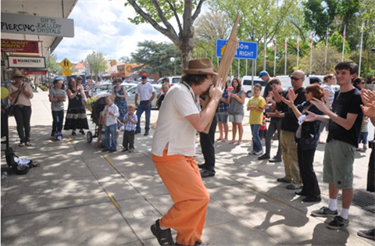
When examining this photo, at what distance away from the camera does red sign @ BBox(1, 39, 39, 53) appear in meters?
12.8

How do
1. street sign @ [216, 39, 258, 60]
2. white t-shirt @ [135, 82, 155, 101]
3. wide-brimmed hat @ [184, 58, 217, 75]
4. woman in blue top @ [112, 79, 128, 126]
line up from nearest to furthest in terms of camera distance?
wide-brimmed hat @ [184, 58, 217, 75] < street sign @ [216, 39, 258, 60] < woman in blue top @ [112, 79, 128, 126] < white t-shirt @ [135, 82, 155, 101]

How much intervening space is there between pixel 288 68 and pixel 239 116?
4246cm

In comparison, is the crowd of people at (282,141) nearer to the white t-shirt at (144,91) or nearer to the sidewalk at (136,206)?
the sidewalk at (136,206)

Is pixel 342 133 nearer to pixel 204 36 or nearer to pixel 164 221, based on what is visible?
pixel 164 221

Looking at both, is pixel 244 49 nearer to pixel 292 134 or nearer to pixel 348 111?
pixel 292 134

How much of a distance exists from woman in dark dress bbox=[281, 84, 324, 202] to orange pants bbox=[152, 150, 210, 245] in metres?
2.09

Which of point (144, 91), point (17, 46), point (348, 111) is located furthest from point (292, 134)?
point (17, 46)

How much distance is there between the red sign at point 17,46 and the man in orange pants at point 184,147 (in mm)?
12481

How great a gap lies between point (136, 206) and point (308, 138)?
8.51 ft

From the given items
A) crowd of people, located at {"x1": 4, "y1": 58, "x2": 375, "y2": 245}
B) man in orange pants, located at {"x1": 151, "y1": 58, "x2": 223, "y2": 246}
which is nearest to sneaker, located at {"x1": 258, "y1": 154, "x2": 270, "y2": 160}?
crowd of people, located at {"x1": 4, "y1": 58, "x2": 375, "y2": 245}

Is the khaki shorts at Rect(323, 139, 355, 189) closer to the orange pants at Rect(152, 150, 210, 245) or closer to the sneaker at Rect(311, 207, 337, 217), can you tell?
the sneaker at Rect(311, 207, 337, 217)

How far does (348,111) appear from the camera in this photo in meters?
3.51

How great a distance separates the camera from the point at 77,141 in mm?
8930

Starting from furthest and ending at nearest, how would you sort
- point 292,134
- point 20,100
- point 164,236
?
point 20,100
point 292,134
point 164,236
